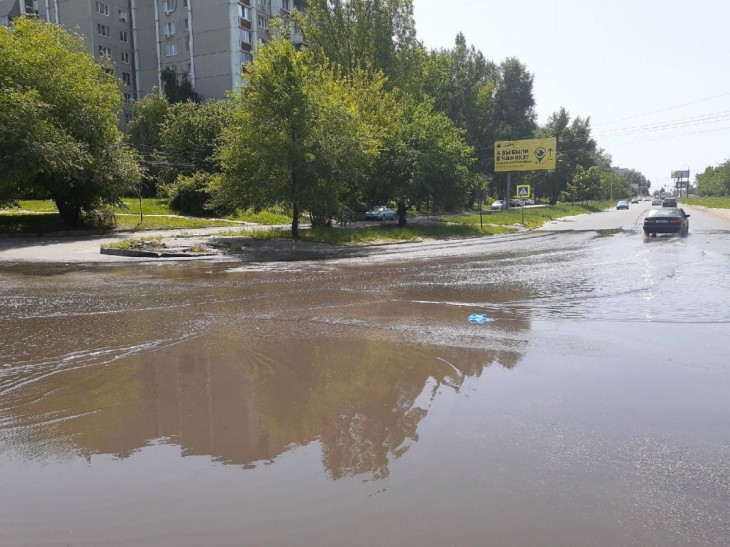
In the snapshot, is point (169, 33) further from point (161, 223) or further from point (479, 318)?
point (479, 318)

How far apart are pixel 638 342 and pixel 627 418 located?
3212 millimetres

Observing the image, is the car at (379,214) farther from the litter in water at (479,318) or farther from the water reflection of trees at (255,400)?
the water reflection of trees at (255,400)

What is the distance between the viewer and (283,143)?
2498cm

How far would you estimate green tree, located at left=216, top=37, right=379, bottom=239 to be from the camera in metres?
25.3

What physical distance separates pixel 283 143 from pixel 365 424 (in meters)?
21.5

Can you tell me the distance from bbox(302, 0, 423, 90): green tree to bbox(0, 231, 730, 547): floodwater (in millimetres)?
40519

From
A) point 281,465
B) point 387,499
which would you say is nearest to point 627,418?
point 387,499

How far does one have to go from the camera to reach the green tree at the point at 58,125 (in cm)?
2558

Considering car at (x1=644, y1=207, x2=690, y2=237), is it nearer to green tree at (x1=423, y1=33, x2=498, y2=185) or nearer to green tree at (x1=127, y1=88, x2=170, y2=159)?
green tree at (x1=423, y1=33, x2=498, y2=185)

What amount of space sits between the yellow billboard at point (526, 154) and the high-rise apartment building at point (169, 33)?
32.9 m

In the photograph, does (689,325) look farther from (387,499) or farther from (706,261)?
(706,261)

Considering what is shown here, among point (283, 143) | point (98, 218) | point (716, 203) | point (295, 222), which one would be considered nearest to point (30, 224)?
point (98, 218)

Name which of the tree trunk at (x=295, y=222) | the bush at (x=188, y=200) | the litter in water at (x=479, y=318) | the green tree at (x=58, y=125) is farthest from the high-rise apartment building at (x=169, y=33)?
the litter in water at (x=479, y=318)

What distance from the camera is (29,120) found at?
2595 centimetres
